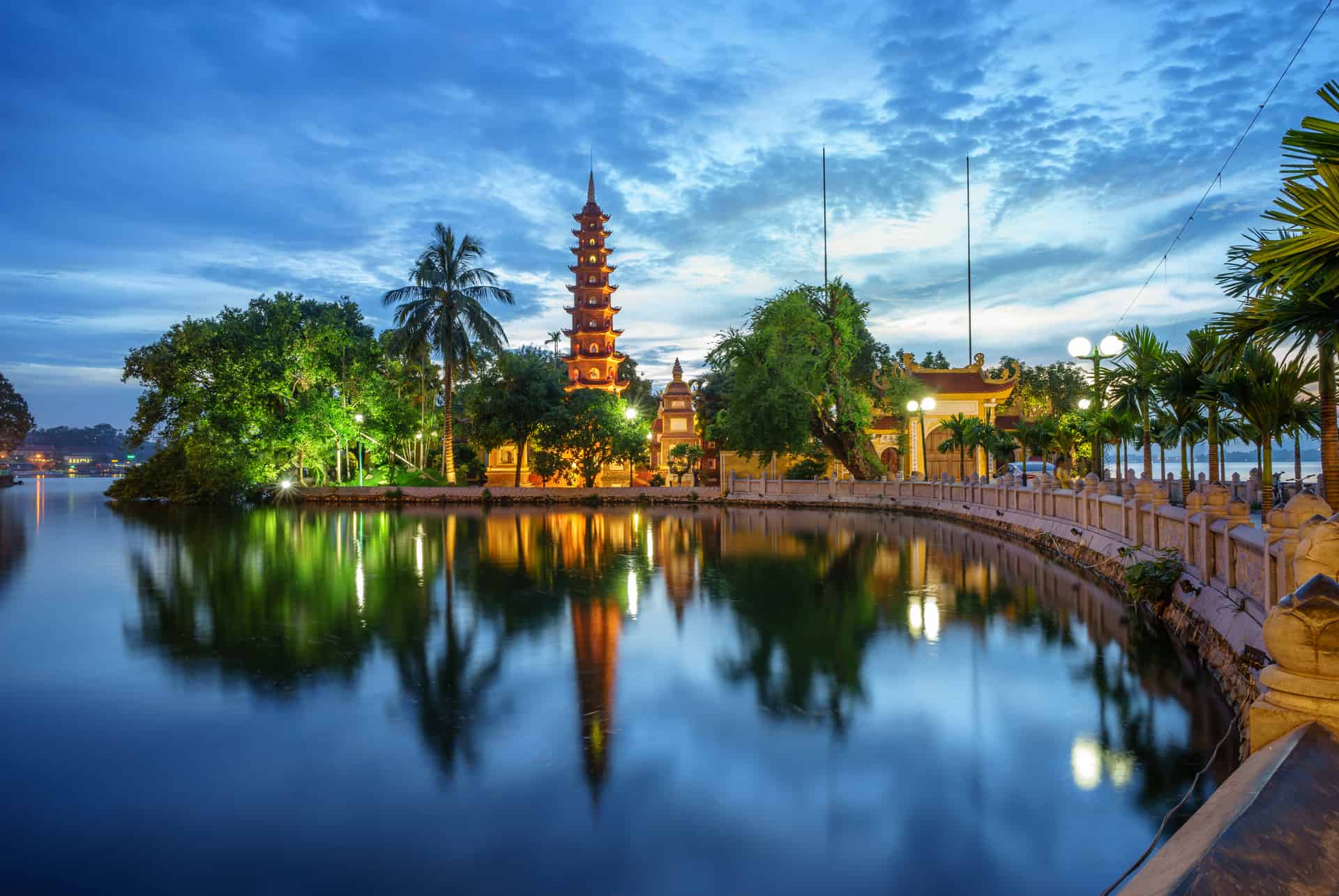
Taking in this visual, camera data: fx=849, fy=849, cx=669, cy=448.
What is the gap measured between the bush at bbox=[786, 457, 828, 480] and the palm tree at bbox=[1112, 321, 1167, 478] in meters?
17.3

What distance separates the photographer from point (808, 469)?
43844 mm

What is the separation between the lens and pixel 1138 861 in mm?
5059

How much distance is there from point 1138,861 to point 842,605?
8.57 metres

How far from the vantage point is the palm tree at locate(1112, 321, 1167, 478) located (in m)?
20.8

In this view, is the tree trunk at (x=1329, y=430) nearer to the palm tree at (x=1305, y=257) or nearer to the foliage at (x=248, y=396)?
the palm tree at (x=1305, y=257)

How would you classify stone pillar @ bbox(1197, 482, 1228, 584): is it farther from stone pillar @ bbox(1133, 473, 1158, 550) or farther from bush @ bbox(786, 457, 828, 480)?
bush @ bbox(786, 457, 828, 480)

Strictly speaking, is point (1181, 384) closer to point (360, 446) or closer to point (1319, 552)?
point (1319, 552)

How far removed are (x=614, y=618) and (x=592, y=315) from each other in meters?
51.0

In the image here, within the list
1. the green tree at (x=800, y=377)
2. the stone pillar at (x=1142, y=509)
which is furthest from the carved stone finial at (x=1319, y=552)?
the green tree at (x=800, y=377)

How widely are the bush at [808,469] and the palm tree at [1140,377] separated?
56.7 ft

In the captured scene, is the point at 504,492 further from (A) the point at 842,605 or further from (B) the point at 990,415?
(A) the point at 842,605

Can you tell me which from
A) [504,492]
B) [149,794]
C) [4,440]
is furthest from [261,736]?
[4,440]

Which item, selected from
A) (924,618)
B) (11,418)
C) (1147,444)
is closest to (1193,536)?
(924,618)

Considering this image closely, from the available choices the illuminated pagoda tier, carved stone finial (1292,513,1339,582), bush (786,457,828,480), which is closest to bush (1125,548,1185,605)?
carved stone finial (1292,513,1339,582)
